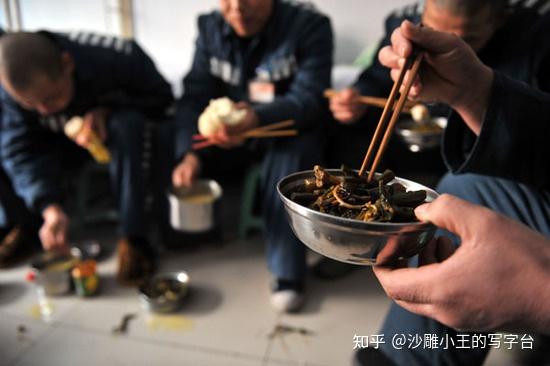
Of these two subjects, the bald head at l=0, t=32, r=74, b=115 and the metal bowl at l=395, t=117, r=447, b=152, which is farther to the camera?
the bald head at l=0, t=32, r=74, b=115

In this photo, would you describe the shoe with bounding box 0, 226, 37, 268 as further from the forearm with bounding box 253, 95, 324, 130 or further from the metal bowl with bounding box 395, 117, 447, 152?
the metal bowl with bounding box 395, 117, 447, 152

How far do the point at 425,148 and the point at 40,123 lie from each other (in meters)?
1.53

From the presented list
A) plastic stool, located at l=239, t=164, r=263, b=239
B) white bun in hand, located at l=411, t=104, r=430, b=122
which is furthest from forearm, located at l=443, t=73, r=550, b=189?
plastic stool, located at l=239, t=164, r=263, b=239

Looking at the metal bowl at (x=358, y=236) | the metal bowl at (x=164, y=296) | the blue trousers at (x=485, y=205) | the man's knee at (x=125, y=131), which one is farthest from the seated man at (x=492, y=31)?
the man's knee at (x=125, y=131)

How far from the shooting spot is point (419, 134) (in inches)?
37.3

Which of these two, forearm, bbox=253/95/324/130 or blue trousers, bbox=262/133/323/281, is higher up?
forearm, bbox=253/95/324/130

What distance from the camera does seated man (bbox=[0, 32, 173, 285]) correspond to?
1.46m

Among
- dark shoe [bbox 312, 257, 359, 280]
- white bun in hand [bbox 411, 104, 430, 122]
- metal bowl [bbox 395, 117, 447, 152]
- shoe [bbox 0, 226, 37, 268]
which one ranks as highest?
white bun in hand [bbox 411, 104, 430, 122]

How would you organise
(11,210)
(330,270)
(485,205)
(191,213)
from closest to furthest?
1. (485,205)
2. (191,213)
3. (330,270)
4. (11,210)

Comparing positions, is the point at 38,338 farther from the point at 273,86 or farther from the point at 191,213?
the point at 273,86

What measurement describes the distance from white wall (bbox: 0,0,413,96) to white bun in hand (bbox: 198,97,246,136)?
6.55 feet

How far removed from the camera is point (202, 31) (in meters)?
1.59

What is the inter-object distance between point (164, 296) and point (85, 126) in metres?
0.72

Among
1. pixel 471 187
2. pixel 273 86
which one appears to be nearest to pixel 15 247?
pixel 273 86
